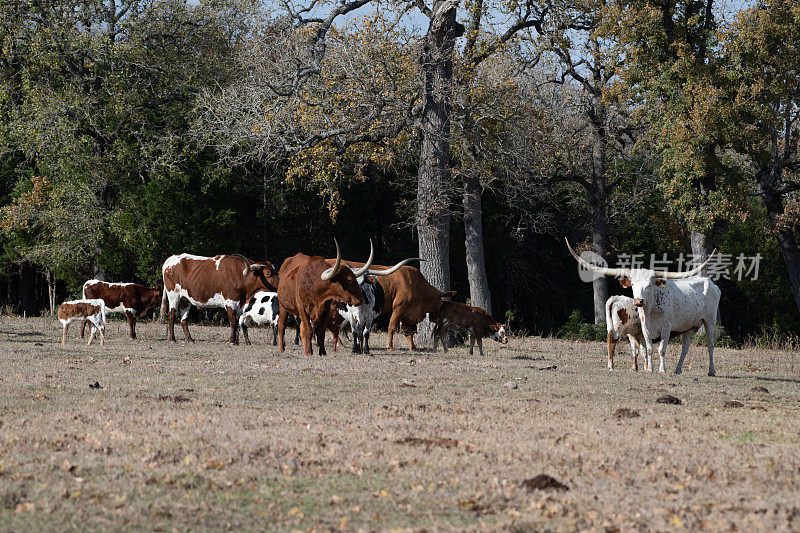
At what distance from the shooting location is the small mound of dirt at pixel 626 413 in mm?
8742

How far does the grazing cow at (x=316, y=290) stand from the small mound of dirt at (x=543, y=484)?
8.88 m

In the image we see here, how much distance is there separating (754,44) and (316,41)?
37.3ft

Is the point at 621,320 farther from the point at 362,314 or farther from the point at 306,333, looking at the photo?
the point at 306,333

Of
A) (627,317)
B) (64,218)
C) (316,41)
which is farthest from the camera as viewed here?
(64,218)

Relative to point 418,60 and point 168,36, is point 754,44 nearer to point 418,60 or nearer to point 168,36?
point 418,60

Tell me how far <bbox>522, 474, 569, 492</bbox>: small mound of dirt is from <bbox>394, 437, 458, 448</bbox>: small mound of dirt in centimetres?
126

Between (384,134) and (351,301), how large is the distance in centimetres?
605

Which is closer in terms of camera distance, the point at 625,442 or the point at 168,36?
the point at 625,442

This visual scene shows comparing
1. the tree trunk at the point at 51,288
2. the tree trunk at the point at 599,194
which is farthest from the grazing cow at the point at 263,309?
the tree trunk at the point at 599,194

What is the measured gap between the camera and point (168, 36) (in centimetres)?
2745

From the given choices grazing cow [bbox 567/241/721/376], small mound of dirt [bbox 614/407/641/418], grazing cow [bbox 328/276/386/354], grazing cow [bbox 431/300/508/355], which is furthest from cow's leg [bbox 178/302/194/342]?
small mound of dirt [bbox 614/407/641/418]

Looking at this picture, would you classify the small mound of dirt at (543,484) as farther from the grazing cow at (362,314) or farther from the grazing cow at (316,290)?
the grazing cow at (362,314)

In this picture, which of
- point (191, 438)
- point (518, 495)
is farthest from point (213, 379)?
point (518, 495)

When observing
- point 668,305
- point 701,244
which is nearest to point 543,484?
point 668,305
